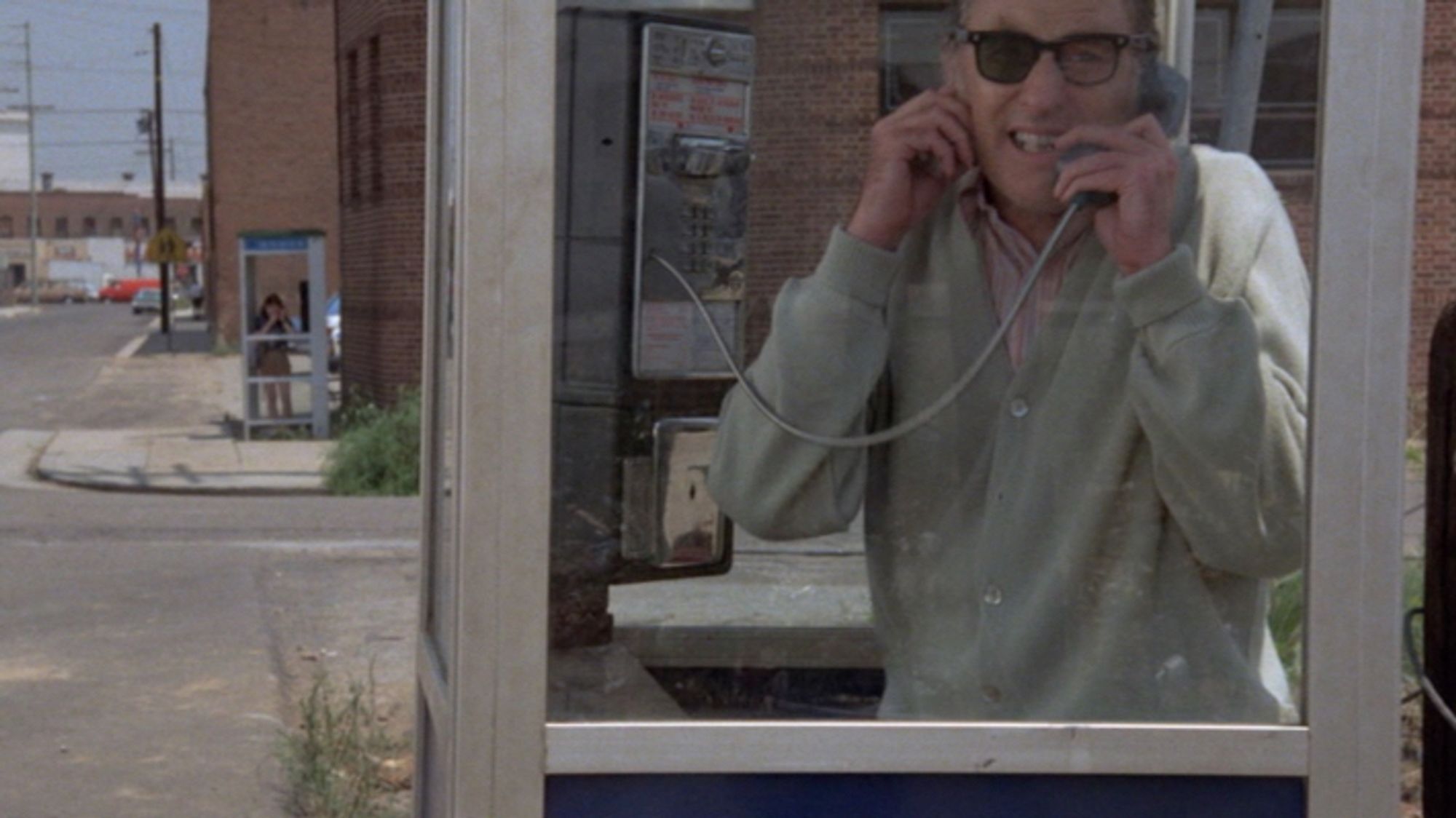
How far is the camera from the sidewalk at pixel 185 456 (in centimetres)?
1645

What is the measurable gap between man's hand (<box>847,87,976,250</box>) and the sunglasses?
0.06 metres

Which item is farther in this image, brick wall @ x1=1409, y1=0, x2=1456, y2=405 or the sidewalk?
brick wall @ x1=1409, y1=0, x2=1456, y2=405

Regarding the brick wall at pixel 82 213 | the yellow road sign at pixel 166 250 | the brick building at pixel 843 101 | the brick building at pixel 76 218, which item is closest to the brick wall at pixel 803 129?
the brick building at pixel 843 101

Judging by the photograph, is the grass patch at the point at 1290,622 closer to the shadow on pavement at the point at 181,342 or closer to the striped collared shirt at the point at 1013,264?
the striped collared shirt at the point at 1013,264

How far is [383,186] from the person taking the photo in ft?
65.6

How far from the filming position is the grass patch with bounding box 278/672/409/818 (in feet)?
19.3

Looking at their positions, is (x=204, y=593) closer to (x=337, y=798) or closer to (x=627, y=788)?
(x=337, y=798)

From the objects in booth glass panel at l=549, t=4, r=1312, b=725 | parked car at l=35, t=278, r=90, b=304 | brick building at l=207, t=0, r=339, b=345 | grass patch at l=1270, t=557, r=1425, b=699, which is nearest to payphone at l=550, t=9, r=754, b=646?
booth glass panel at l=549, t=4, r=1312, b=725

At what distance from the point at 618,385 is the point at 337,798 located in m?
3.93

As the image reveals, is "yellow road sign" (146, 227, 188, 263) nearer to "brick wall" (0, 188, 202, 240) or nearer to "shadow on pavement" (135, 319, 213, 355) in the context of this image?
"shadow on pavement" (135, 319, 213, 355)

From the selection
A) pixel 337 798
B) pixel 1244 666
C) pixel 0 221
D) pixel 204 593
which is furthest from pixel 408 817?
pixel 0 221

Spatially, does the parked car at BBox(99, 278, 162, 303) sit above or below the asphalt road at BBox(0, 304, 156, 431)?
below

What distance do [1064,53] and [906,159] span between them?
0.66ft

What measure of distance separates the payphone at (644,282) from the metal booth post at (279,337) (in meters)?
17.9
